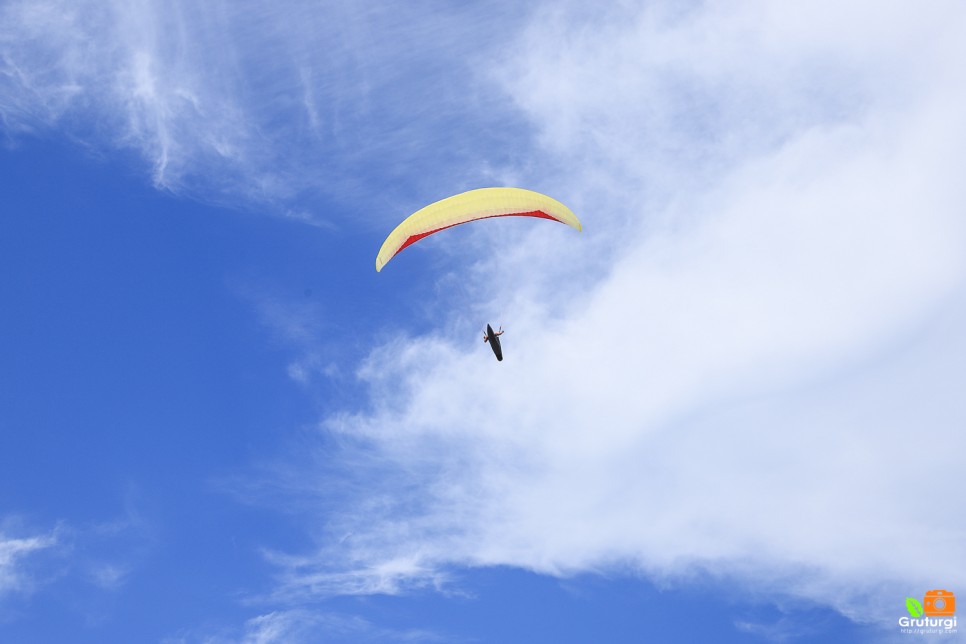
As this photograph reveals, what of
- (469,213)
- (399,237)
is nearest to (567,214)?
(469,213)

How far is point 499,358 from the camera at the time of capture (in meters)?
71.4

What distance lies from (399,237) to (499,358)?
36.4 feet

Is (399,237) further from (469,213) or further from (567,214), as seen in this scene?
(567,214)

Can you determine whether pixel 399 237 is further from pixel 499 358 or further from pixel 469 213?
pixel 499 358

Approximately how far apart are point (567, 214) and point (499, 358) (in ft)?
37.0

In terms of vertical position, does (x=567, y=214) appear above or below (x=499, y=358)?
above

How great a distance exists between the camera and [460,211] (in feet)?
226

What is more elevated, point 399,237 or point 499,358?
point 399,237

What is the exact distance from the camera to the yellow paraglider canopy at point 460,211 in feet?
226

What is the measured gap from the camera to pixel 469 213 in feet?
226

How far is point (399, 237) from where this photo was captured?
6931cm

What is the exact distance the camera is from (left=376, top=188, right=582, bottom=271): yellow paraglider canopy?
226 feet

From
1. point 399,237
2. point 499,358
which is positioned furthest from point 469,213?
point 499,358
